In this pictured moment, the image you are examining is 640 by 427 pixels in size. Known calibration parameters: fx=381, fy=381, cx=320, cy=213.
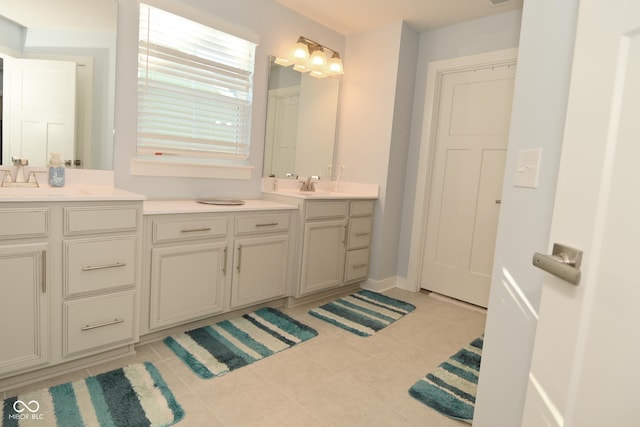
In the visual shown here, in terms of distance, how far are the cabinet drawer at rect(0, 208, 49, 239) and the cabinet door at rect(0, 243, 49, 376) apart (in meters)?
0.05

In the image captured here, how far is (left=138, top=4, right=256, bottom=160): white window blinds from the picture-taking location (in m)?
2.48

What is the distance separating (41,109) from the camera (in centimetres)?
210

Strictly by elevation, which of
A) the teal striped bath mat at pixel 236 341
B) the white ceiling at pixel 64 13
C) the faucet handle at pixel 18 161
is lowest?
the teal striped bath mat at pixel 236 341

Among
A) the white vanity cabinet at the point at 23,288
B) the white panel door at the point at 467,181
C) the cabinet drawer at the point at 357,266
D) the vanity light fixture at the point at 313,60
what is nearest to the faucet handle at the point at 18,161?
the white vanity cabinet at the point at 23,288

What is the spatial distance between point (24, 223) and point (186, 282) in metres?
0.88

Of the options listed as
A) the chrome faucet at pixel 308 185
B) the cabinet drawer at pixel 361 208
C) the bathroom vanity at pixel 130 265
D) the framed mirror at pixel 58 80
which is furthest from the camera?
the chrome faucet at pixel 308 185

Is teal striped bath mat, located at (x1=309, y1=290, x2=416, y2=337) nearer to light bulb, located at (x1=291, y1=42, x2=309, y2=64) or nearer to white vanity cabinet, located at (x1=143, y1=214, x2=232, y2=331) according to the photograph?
white vanity cabinet, located at (x1=143, y1=214, x2=232, y2=331)

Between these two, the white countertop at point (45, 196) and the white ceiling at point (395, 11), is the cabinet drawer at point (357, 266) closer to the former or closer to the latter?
the white countertop at point (45, 196)

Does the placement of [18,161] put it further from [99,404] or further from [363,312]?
[363,312]

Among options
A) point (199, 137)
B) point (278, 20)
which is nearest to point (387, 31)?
point (278, 20)

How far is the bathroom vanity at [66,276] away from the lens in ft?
5.44

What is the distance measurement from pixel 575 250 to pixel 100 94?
252 cm

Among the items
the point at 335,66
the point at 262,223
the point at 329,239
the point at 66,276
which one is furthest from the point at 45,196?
the point at 335,66

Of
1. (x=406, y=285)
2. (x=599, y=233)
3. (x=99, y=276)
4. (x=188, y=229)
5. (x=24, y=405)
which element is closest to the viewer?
(x=599, y=233)
